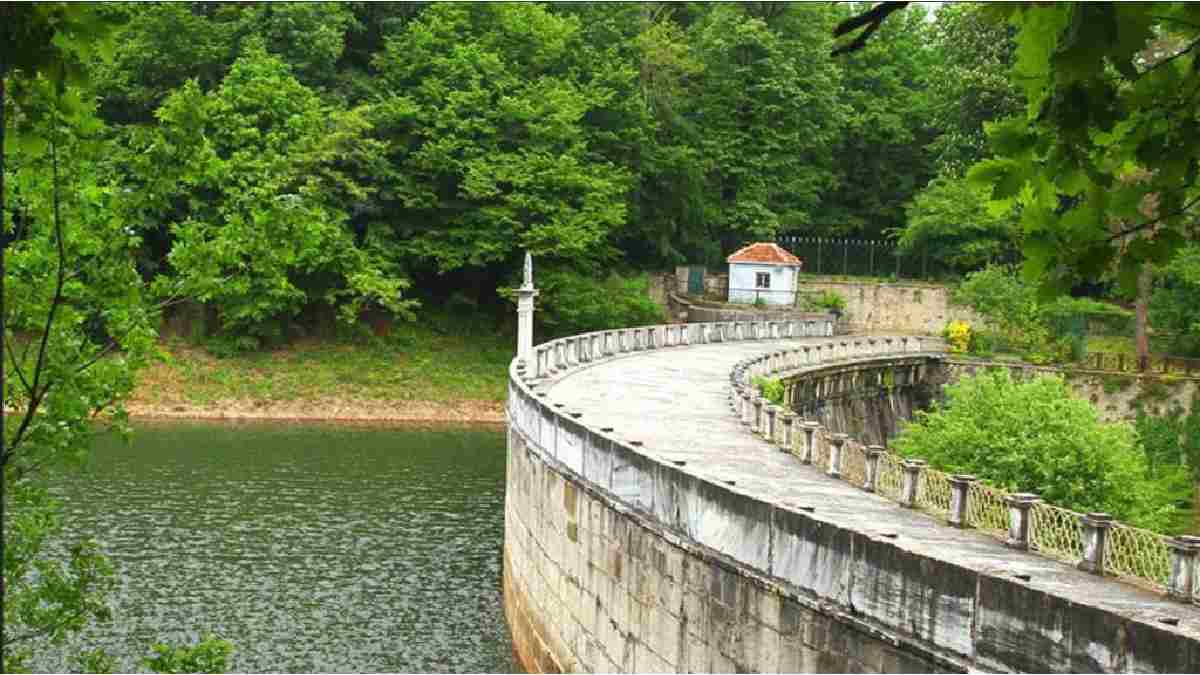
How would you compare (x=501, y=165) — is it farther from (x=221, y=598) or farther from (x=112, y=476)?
(x=221, y=598)

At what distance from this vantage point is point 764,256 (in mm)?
72625

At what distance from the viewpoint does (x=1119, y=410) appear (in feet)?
178

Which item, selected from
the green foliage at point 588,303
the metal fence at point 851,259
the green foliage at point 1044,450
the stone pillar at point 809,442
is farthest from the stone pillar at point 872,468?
the metal fence at point 851,259

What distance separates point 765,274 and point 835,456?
48.6 meters

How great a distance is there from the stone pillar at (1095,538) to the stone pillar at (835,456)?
8037 millimetres

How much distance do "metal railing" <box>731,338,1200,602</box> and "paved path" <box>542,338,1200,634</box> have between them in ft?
0.72

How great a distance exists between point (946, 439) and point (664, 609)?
1317 centimetres

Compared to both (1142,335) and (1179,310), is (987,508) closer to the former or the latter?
(1142,335)

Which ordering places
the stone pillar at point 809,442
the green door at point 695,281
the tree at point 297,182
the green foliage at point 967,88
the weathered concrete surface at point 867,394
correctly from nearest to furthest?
the stone pillar at point 809,442 < the weathered concrete surface at point 867,394 < the tree at point 297,182 < the green foliage at point 967,88 < the green door at point 695,281

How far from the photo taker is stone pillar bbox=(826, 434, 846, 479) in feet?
79.9

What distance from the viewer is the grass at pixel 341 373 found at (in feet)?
198

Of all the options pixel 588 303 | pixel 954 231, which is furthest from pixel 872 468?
pixel 954 231

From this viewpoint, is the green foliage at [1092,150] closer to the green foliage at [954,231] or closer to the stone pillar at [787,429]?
the stone pillar at [787,429]

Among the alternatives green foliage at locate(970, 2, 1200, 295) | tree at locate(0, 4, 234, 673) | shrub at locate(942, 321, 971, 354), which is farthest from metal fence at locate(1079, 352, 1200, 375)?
green foliage at locate(970, 2, 1200, 295)
